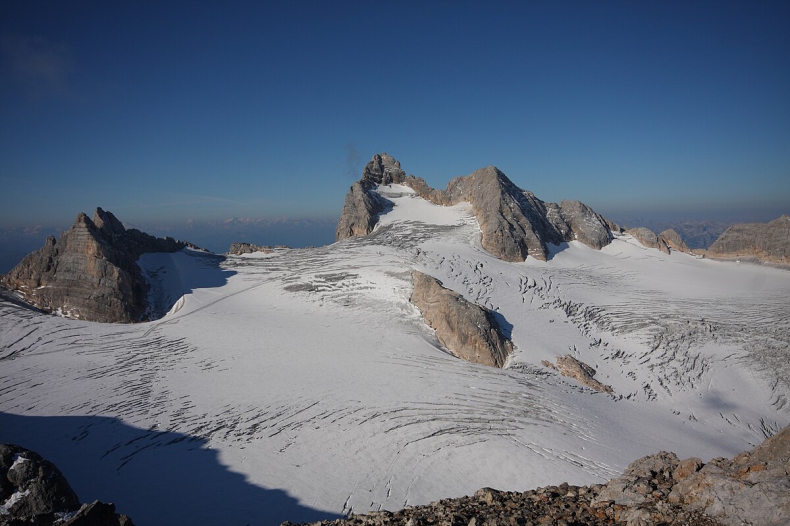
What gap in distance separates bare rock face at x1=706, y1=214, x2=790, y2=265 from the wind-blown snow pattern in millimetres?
2657

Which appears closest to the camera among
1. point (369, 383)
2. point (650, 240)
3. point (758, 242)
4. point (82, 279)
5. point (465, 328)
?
point (369, 383)

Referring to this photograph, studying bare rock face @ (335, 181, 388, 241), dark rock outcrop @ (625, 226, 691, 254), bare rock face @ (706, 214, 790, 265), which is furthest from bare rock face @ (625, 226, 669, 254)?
bare rock face @ (335, 181, 388, 241)

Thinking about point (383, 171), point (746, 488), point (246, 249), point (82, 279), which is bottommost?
point (746, 488)

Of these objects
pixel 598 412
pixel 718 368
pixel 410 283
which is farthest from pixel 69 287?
pixel 718 368

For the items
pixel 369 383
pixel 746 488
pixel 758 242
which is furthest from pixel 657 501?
pixel 758 242

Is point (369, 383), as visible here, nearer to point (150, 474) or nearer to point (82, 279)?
point (150, 474)

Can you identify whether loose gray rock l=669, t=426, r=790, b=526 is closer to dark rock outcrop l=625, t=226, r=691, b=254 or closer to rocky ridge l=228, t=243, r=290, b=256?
rocky ridge l=228, t=243, r=290, b=256

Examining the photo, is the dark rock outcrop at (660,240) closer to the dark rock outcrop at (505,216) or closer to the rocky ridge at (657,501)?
the dark rock outcrop at (505,216)

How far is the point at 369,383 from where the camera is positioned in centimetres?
2169

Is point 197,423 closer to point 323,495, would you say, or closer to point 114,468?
point 114,468

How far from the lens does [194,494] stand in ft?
43.7

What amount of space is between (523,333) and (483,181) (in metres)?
27.8

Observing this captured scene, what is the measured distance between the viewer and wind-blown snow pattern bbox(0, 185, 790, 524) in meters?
14.7

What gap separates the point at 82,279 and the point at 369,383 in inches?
1029
